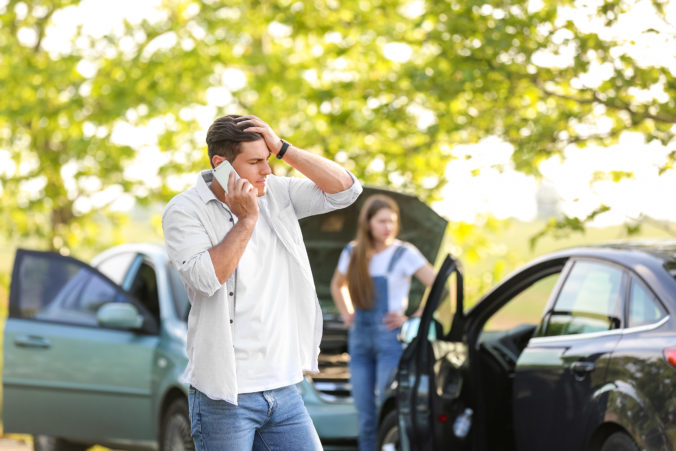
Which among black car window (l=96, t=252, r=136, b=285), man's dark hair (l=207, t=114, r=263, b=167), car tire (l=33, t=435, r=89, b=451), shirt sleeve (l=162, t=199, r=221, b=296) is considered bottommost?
car tire (l=33, t=435, r=89, b=451)

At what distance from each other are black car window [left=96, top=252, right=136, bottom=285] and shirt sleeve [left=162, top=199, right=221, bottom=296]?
16.7 feet

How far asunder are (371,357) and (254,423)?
370 cm

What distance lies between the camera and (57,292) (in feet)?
27.8

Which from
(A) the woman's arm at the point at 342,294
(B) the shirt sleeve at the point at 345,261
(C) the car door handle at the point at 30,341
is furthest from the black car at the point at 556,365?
(C) the car door handle at the point at 30,341

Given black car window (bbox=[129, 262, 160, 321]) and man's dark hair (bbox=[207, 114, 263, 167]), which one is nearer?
man's dark hair (bbox=[207, 114, 263, 167])

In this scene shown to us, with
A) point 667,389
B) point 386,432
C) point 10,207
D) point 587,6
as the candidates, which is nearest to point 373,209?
point 386,432

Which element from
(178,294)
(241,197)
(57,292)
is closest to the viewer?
(241,197)

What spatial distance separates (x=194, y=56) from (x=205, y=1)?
979 mm

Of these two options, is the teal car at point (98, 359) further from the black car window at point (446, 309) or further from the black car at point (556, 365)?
the black car window at point (446, 309)

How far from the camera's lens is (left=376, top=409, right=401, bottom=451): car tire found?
6.89 meters

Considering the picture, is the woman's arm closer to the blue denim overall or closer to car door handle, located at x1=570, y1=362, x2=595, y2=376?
the blue denim overall

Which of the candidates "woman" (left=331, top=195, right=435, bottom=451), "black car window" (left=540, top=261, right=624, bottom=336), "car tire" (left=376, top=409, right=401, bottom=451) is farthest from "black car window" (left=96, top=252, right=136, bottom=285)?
"black car window" (left=540, top=261, right=624, bottom=336)

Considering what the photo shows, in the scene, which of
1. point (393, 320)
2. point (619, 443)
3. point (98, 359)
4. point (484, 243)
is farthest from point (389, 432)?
point (484, 243)

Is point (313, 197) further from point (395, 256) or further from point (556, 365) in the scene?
point (395, 256)
